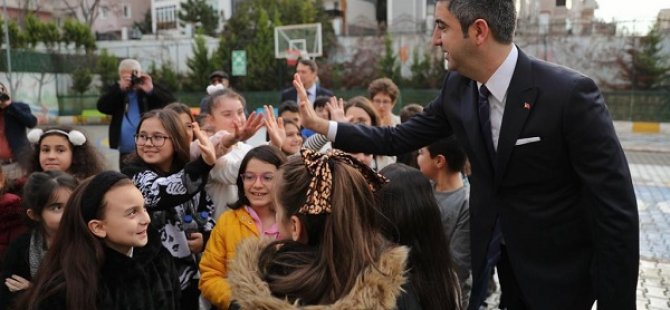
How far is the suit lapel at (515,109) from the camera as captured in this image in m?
2.00

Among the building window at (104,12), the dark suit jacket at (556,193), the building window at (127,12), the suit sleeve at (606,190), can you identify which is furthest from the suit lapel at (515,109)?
the building window at (127,12)

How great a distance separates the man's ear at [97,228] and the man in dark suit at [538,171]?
58.8 inches

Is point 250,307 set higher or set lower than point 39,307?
higher

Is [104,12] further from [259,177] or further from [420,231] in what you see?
[420,231]

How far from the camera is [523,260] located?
6.96ft

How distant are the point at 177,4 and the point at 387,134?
4527 centimetres

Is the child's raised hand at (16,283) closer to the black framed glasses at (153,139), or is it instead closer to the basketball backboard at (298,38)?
the black framed glasses at (153,139)

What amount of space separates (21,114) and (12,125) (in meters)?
0.14

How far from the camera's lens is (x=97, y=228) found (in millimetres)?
2268

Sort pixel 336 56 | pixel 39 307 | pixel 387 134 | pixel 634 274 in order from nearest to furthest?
pixel 634 274, pixel 39 307, pixel 387 134, pixel 336 56

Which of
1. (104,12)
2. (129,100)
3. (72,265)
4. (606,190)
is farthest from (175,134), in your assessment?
(104,12)

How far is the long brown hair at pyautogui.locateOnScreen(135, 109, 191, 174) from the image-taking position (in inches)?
123

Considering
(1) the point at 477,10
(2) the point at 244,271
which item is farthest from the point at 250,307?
(1) the point at 477,10

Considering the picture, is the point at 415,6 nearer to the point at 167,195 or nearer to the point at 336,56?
the point at 336,56
